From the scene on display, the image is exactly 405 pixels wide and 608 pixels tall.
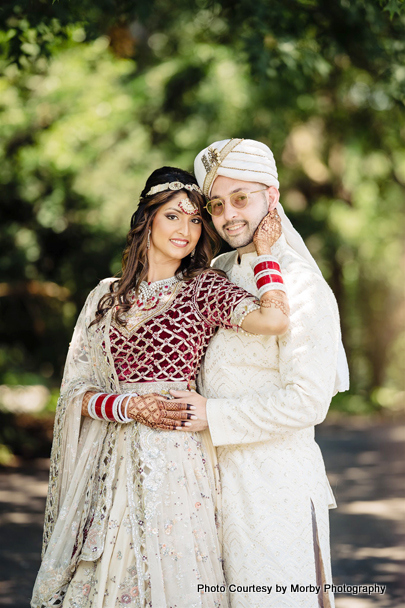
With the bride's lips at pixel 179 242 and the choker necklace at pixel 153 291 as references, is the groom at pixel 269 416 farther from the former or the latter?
the choker necklace at pixel 153 291

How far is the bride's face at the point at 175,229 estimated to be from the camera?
2902 mm

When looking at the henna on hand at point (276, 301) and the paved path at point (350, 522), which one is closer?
the henna on hand at point (276, 301)

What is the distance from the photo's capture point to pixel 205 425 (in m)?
2.70

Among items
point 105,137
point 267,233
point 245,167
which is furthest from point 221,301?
point 105,137

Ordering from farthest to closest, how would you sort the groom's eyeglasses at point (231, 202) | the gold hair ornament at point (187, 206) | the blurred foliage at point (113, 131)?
the blurred foliage at point (113, 131), the gold hair ornament at point (187, 206), the groom's eyeglasses at point (231, 202)

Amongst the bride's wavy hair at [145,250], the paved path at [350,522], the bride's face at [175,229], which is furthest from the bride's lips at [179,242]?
the paved path at [350,522]

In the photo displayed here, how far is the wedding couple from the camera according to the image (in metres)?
2.60

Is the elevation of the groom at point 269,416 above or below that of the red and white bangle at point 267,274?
below

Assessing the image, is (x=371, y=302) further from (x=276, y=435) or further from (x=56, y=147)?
(x=276, y=435)

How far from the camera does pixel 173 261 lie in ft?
9.84

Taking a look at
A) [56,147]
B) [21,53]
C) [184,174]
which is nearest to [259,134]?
[56,147]

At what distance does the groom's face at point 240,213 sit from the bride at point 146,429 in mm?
49

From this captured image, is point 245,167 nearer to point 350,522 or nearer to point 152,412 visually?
point 152,412

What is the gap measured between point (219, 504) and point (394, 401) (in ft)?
42.8
